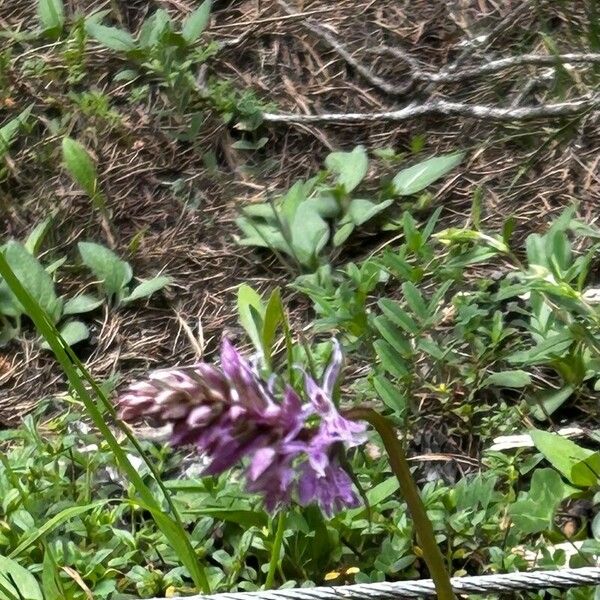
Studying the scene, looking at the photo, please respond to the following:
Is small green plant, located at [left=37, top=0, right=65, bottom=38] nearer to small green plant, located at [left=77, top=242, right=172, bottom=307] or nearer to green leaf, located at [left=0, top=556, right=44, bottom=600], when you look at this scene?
small green plant, located at [left=77, top=242, right=172, bottom=307]

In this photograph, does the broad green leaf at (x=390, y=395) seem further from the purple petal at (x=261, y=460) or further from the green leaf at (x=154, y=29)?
the green leaf at (x=154, y=29)

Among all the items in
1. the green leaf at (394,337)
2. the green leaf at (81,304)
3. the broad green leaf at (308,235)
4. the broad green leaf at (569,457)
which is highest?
the green leaf at (81,304)

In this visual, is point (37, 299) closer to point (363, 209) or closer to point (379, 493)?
point (363, 209)

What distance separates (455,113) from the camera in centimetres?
239

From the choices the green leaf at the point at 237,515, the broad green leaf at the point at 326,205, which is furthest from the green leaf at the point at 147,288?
the green leaf at the point at 237,515

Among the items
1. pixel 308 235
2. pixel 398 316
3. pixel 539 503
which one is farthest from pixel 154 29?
pixel 539 503

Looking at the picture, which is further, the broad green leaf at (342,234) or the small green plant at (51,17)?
the small green plant at (51,17)

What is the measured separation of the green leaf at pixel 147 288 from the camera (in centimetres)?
228

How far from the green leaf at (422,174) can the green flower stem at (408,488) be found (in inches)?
52.9

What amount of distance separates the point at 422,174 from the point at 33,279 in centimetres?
97

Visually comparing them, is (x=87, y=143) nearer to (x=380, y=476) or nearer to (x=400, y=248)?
(x=400, y=248)

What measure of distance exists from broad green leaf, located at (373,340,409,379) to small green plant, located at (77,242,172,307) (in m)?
0.69

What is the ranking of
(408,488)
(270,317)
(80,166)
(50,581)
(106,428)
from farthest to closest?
1. (80,166)
2. (50,581)
3. (270,317)
4. (106,428)
5. (408,488)

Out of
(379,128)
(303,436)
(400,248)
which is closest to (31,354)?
(400,248)
